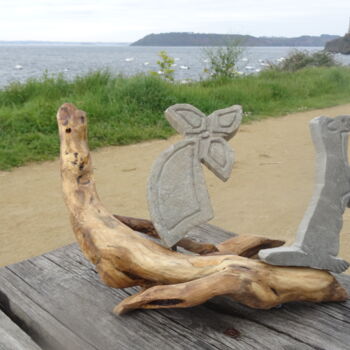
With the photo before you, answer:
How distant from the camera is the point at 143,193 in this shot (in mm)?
4336

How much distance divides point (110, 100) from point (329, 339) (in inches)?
227

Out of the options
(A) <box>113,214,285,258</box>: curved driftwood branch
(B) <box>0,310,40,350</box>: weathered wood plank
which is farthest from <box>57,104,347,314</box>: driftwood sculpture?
(B) <box>0,310,40,350</box>: weathered wood plank

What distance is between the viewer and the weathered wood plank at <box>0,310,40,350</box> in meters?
1.46

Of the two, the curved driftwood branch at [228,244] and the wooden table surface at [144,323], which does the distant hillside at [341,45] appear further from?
the wooden table surface at [144,323]

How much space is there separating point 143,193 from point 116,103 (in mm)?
2713

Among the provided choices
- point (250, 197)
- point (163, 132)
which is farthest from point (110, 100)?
point (250, 197)

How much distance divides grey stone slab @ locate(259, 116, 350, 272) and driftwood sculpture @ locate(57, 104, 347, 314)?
6 cm

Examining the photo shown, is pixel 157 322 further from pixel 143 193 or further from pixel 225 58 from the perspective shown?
pixel 225 58

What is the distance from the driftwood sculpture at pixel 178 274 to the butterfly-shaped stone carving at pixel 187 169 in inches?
4.1

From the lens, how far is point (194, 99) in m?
7.20

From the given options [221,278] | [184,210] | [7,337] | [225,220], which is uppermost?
[184,210]

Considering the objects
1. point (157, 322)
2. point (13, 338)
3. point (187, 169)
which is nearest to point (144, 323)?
point (157, 322)

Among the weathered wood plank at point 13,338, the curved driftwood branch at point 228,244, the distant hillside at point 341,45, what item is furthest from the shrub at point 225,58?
the distant hillside at point 341,45

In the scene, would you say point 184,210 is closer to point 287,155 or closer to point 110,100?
point 287,155
